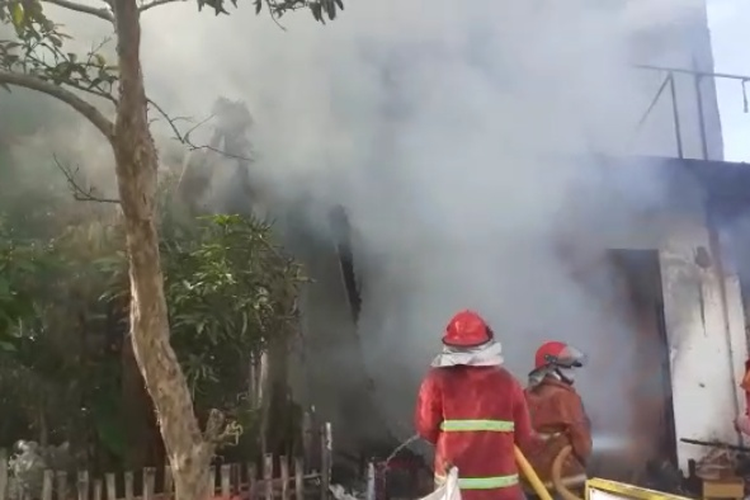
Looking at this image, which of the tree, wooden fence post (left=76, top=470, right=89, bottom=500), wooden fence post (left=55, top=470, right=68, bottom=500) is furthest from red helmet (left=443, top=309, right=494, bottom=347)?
wooden fence post (left=55, top=470, right=68, bottom=500)

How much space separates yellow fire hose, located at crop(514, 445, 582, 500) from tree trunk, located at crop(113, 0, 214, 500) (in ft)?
6.73

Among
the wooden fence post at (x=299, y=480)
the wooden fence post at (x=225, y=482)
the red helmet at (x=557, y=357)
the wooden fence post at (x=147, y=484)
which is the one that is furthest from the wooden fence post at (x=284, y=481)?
the red helmet at (x=557, y=357)

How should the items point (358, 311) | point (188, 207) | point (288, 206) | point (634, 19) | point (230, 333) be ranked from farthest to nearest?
point (634, 19) → point (358, 311) → point (288, 206) → point (188, 207) → point (230, 333)

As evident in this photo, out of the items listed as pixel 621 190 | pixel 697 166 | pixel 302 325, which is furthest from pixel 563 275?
pixel 302 325

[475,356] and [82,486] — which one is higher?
[475,356]

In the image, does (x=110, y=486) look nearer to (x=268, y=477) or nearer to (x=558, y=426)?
(x=268, y=477)

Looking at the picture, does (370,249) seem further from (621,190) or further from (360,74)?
(621,190)

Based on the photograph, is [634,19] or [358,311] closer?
[358,311]

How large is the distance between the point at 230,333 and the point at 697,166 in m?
4.18

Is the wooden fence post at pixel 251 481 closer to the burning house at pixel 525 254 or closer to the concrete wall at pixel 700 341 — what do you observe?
the burning house at pixel 525 254

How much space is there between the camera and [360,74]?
7051 millimetres

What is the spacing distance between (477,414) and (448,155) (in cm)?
344

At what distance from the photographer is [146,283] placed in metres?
2.89

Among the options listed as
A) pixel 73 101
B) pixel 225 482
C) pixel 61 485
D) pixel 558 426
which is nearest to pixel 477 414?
pixel 558 426
